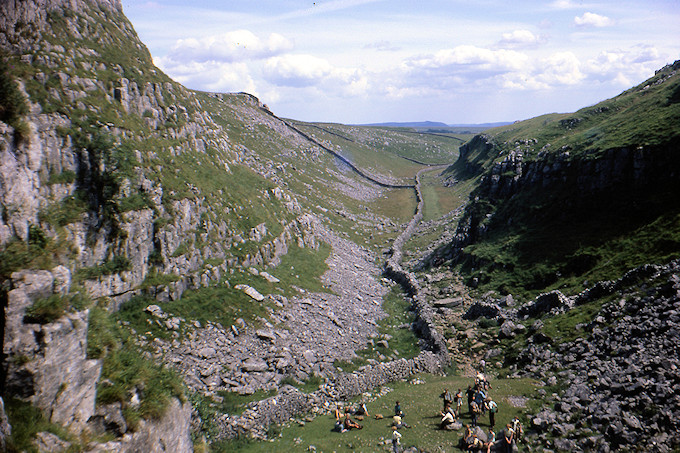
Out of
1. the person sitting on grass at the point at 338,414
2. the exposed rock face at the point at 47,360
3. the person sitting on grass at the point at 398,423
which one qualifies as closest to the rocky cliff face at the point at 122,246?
the exposed rock face at the point at 47,360

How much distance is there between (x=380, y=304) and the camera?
5428 centimetres

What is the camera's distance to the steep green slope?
4175 centimetres

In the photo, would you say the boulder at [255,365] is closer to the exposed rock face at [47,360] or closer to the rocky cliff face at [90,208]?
the rocky cliff face at [90,208]

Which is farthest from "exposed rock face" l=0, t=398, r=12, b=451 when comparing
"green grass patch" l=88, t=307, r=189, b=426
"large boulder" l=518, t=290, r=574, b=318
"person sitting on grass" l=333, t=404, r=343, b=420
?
"large boulder" l=518, t=290, r=574, b=318

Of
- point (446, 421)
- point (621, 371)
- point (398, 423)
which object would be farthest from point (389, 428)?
point (621, 371)

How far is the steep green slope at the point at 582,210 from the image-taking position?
41750mm

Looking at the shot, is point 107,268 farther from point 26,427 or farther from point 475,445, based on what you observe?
point 475,445

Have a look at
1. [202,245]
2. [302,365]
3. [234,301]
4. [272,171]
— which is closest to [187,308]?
[234,301]

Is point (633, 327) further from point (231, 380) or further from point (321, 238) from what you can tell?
point (321, 238)

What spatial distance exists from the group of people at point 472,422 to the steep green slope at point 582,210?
21636 millimetres

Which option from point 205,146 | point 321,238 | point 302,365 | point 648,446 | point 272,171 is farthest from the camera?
point 272,171

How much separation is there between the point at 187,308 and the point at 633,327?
35.8 meters

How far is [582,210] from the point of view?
51281 mm

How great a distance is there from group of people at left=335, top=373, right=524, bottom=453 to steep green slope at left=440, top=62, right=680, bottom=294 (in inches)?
852
